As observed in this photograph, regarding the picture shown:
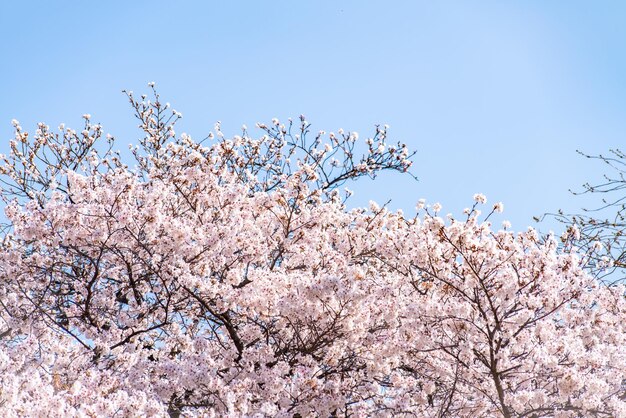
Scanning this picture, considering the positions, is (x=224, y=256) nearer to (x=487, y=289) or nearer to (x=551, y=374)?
(x=487, y=289)

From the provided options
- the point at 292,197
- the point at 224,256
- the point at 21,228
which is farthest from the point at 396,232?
the point at 21,228

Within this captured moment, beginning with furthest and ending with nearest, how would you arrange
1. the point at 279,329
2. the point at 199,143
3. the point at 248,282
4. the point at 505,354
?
the point at 199,143, the point at 248,282, the point at 279,329, the point at 505,354

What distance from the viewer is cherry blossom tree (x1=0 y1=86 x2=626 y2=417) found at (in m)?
8.28

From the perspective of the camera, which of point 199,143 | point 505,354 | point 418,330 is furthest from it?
point 199,143

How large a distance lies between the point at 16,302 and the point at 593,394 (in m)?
8.88

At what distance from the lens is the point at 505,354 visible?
8031 mm

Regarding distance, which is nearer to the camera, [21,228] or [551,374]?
[551,374]

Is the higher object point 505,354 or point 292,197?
point 292,197

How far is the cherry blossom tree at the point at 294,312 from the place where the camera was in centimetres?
828

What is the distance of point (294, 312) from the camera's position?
8758mm

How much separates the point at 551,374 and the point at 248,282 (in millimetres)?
4680

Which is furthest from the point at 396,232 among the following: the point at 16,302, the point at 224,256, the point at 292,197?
the point at 16,302

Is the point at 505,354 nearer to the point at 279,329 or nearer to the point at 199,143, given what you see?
the point at 279,329

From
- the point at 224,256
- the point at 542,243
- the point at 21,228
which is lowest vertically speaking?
the point at 21,228
